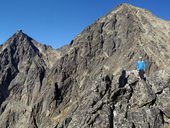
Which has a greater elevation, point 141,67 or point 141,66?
point 141,66

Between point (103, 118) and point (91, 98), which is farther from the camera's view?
point (91, 98)

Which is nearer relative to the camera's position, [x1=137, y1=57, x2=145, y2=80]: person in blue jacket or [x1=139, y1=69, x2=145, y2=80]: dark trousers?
[x1=137, y1=57, x2=145, y2=80]: person in blue jacket

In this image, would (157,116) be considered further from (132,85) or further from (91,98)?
(91,98)

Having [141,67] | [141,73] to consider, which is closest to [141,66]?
[141,67]

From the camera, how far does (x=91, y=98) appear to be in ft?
160

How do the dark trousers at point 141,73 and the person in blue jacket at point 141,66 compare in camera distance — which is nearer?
the person in blue jacket at point 141,66

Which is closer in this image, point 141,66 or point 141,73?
point 141,66

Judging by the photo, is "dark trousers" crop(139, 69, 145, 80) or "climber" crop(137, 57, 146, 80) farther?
"dark trousers" crop(139, 69, 145, 80)

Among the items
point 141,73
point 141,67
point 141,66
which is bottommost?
point 141,67

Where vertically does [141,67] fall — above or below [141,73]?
below

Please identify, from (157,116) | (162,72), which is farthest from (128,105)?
(162,72)

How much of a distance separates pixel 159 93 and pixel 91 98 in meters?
9.91

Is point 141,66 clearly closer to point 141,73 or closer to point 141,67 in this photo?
point 141,67

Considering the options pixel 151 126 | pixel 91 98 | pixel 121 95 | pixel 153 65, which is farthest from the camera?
pixel 153 65
